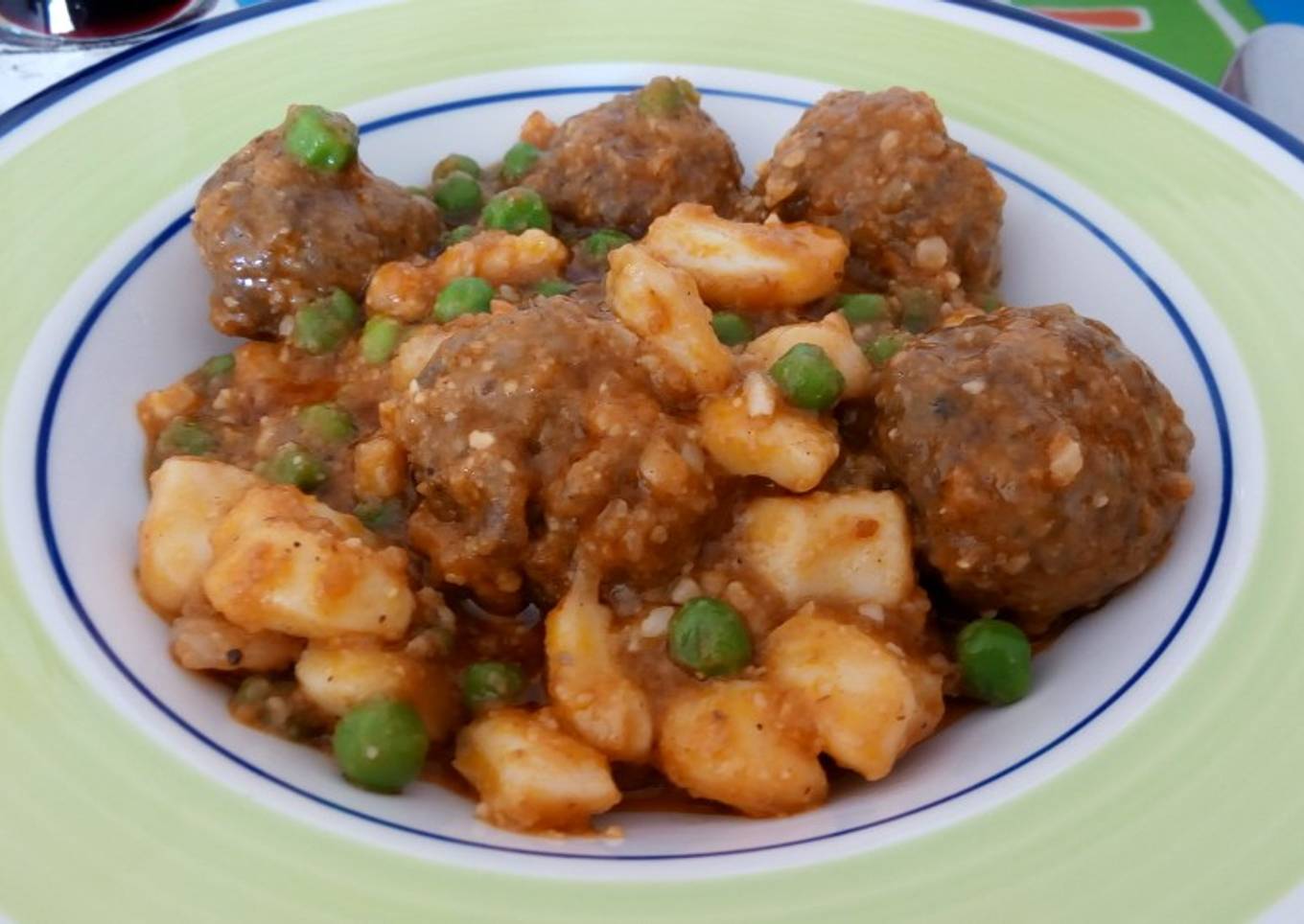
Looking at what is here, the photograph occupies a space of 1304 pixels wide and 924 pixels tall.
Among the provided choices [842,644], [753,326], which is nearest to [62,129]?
[753,326]

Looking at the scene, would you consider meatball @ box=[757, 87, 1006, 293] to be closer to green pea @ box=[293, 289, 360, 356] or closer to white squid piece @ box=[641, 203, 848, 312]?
white squid piece @ box=[641, 203, 848, 312]

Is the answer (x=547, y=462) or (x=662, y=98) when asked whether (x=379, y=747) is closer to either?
(x=547, y=462)

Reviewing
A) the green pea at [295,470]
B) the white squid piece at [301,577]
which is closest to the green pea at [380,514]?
the green pea at [295,470]

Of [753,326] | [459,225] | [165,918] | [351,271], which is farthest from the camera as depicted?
[459,225]

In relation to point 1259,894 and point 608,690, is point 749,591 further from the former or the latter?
point 1259,894

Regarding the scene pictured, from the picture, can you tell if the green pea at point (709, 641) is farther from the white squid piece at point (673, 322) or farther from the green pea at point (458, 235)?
the green pea at point (458, 235)

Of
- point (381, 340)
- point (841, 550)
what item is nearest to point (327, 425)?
point (381, 340)

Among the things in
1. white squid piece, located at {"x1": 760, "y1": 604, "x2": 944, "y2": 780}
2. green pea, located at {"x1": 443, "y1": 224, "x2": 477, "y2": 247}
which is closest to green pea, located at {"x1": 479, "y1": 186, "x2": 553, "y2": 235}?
green pea, located at {"x1": 443, "y1": 224, "x2": 477, "y2": 247}
